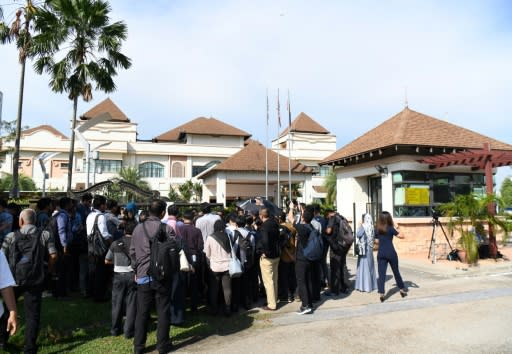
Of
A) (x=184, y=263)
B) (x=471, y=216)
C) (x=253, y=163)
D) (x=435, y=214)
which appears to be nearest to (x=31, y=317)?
(x=184, y=263)

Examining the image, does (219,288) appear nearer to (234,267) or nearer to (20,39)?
(234,267)

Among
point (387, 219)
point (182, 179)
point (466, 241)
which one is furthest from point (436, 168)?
point (182, 179)

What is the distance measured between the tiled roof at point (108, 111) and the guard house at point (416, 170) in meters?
36.3

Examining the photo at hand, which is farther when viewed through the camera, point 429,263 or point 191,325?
point 429,263

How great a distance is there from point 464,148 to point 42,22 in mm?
16653

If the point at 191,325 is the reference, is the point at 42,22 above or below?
above

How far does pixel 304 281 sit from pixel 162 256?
9.19ft

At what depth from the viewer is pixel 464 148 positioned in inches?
560

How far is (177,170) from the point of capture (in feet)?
145

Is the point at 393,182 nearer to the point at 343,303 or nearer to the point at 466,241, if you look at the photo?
the point at 466,241

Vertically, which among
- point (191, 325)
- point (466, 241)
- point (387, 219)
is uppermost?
point (387, 219)

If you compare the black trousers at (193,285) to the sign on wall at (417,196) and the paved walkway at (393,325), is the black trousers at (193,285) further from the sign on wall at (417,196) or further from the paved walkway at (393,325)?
the sign on wall at (417,196)

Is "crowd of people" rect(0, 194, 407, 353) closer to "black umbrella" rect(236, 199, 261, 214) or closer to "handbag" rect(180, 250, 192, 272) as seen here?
"handbag" rect(180, 250, 192, 272)

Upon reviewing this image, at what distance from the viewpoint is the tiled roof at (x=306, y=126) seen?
4946 cm
